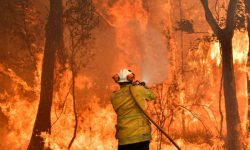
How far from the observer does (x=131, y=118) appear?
4.81 metres

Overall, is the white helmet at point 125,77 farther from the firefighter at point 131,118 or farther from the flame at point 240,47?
the flame at point 240,47

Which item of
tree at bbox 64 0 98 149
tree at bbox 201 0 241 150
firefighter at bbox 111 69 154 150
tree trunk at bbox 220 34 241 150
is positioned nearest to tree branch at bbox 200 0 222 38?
tree at bbox 201 0 241 150

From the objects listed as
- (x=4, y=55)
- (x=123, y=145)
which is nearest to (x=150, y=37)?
(x=4, y=55)

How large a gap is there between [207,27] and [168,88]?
5.66 feet

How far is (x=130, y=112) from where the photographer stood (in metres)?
4.84

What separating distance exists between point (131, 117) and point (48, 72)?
3.24 m

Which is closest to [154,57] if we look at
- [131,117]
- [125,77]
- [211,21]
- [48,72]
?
[211,21]

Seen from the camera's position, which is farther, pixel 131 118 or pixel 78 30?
pixel 78 30

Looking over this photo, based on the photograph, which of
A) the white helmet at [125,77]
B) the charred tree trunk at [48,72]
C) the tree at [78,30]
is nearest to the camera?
the white helmet at [125,77]

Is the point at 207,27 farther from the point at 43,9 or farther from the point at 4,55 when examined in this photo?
the point at 4,55

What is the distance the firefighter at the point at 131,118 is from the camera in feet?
Result: 15.6

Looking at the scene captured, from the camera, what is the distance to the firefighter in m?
4.76

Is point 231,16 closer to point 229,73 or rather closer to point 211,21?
Answer: point 211,21

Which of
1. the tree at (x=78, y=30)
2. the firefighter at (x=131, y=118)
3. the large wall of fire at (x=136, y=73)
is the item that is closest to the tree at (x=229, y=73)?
the large wall of fire at (x=136, y=73)
